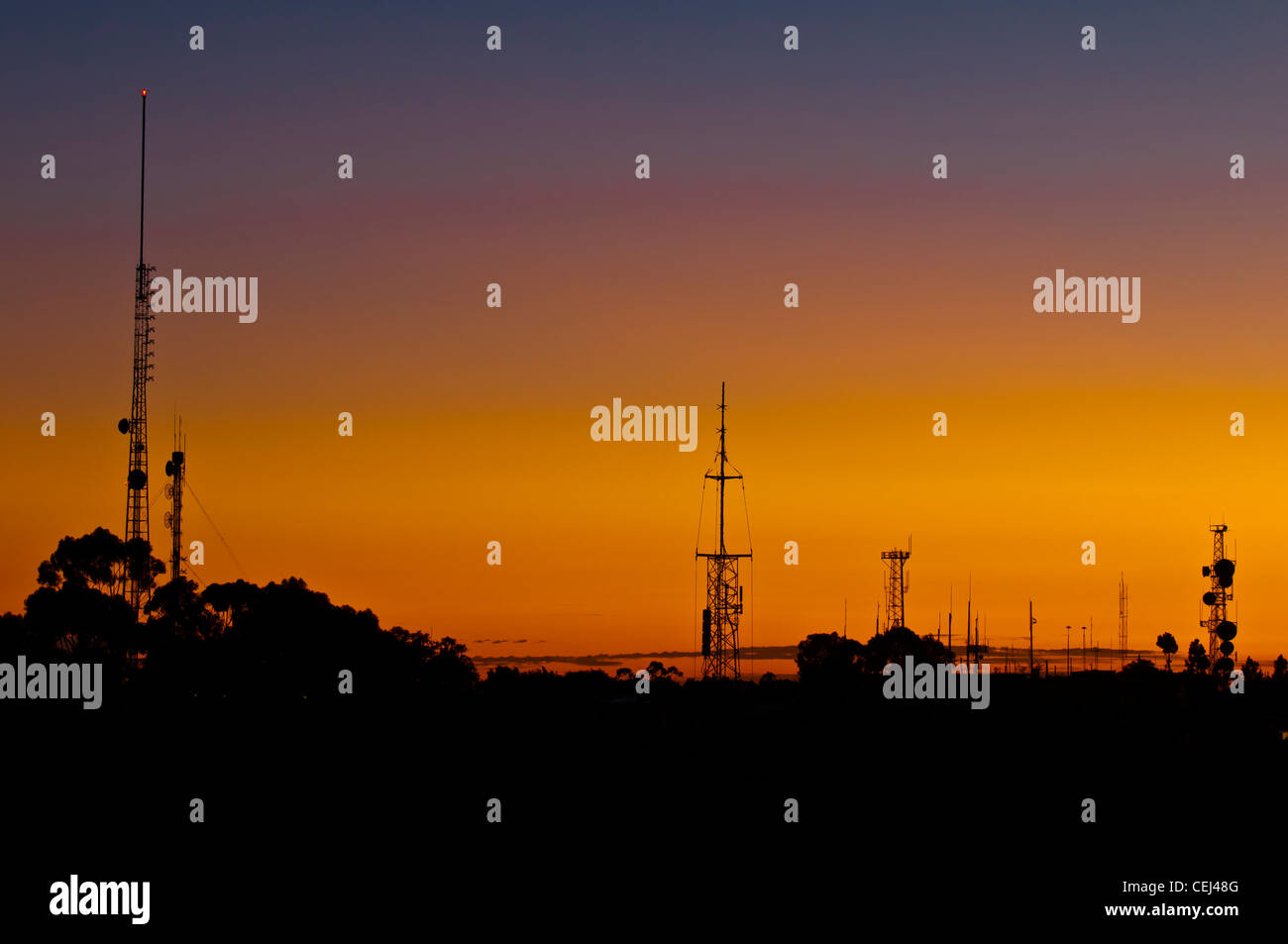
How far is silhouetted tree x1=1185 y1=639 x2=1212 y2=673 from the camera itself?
7249 inches

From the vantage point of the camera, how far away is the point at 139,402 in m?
102

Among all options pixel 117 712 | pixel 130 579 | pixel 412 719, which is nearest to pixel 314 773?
pixel 412 719

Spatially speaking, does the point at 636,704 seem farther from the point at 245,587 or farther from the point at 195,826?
the point at 195,826

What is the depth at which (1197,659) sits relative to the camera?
192m

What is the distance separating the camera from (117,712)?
318 feet

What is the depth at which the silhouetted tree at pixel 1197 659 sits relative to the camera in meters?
184
